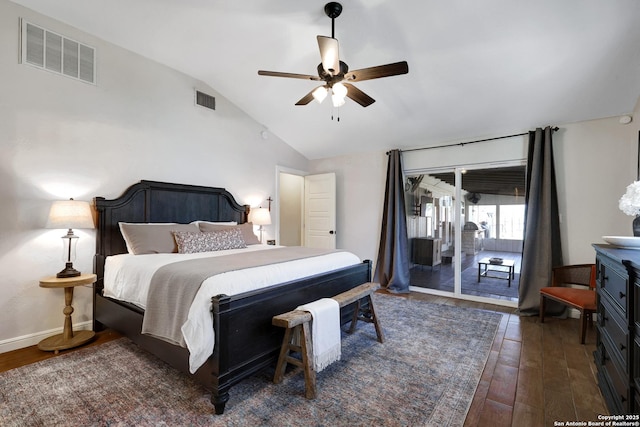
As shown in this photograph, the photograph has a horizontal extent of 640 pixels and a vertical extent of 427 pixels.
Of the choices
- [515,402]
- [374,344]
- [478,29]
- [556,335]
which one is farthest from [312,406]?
[478,29]

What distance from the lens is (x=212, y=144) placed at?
4.39 m

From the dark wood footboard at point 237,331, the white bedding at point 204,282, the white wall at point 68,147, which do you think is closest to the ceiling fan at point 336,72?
the white bedding at point 204,282

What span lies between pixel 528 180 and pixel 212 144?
4.44 meters

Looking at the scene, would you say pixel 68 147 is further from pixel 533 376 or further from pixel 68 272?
pixel 533 376

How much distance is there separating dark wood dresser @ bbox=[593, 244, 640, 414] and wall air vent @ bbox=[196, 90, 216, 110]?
4634mm

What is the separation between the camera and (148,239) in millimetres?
3123

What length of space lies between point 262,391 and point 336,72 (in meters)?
2.52

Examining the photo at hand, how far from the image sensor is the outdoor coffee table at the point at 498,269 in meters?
4.41

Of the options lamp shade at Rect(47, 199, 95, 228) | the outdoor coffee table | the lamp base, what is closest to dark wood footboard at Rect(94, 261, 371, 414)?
the lamp base

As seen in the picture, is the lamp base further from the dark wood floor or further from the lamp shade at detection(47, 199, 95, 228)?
the dark wood floor

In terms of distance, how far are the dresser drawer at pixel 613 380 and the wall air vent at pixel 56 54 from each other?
5049 millimetres

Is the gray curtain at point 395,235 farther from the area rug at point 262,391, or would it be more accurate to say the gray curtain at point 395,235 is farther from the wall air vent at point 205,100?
the wall air vent at point 205,100

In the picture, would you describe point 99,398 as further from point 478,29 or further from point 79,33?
point 478,29

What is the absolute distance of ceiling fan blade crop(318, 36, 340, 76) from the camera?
7.04 feet
